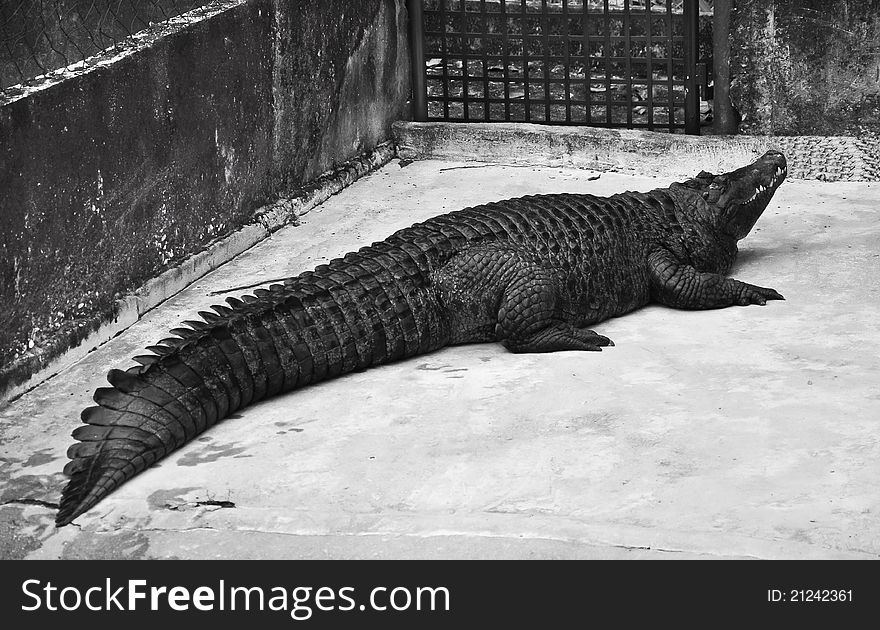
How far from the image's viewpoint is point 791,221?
669cm

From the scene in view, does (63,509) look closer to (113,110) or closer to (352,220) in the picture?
(113,110)

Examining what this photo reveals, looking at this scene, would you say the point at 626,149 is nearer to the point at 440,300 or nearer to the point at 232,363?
the point at 440,300

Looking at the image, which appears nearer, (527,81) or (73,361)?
(73,361)

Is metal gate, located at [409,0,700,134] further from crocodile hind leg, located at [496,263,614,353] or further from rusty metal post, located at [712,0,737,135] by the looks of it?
crocodile hind leg, located at [496,263,614,353]

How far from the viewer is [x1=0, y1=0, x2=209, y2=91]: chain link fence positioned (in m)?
6.69

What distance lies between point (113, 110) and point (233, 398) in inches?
70.6

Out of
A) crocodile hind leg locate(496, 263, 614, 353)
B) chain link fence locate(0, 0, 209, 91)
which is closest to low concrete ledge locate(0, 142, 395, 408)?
chain link fence locate(0, 0, 209, 91)

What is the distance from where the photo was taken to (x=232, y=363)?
14.4ft

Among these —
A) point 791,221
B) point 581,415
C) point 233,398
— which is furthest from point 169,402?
point 791,221

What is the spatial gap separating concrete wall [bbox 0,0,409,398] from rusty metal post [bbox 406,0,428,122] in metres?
0.15

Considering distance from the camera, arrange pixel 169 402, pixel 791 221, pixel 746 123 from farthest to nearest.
A: pixel 746 123 < pixel 791 221 < pixel 169 402

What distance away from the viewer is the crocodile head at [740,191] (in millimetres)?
5973

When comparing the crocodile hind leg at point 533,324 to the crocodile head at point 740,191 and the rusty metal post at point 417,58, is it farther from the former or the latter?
the rusty metal post at point 417,58

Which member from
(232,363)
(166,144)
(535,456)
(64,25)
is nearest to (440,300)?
(232,363)
